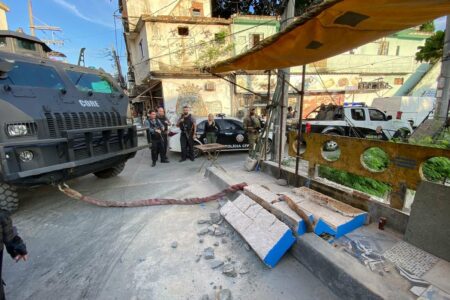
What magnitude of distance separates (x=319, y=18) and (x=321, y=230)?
7.44 ft

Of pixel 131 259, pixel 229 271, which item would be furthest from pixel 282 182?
pixel 131 259

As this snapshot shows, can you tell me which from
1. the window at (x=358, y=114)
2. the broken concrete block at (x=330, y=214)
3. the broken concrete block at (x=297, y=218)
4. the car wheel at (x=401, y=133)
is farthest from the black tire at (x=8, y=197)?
the car wheel at (x=401, y=133)

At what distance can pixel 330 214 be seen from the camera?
117 inches

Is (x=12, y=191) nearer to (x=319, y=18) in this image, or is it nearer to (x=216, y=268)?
(x=216, y=268)

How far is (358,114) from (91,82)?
9300 mm

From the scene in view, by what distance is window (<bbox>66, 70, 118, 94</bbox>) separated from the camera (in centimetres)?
465

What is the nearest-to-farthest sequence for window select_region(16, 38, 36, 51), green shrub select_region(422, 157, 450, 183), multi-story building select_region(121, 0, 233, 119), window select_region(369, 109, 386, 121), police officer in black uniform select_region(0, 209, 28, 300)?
police officer in black uniform select_region(0, 209, 28, 300)
green shrub select_region(422, 157, 450, 183)
window select_region(16, 38, 36, 51)
window select_region(369, 109, 386, 121)
multi-story building select_region(121, 0, 233, 119)

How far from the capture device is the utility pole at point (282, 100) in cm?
507

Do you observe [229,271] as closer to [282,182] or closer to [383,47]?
[282,182]

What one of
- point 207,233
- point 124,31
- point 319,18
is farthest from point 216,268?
point 124,31

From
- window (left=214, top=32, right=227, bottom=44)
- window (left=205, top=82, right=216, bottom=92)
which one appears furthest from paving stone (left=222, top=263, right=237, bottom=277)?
window (left=214, top=32, right=227, bottom=44)

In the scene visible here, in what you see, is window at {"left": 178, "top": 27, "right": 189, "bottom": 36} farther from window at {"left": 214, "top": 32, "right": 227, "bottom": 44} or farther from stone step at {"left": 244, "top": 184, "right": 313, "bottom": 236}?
stone step at {"left": 244, "top": 184, "right": 313, "bottom": 236}

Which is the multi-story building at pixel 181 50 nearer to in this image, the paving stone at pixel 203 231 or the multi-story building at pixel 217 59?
the multi-story building at pixel 217 59

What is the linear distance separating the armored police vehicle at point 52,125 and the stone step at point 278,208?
291 cm
